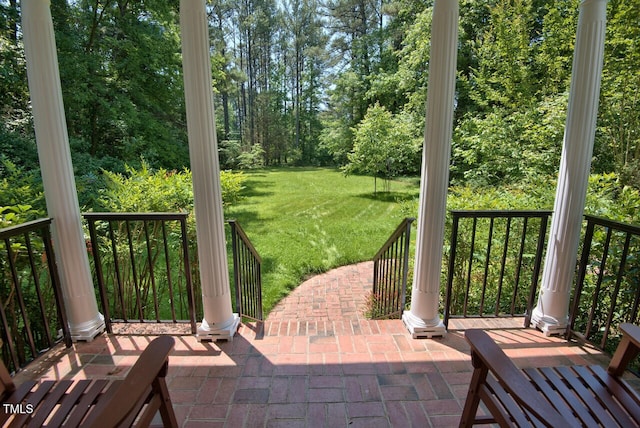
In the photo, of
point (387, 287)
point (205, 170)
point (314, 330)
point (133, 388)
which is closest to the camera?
point (133, 388)

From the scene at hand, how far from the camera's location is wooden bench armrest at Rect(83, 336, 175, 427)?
0.84 metres

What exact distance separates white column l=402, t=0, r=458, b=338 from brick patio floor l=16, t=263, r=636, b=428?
0.21 m

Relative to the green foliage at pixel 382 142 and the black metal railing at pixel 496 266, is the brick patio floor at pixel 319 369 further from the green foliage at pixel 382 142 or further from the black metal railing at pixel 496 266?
the green foliage at pixel 382 142

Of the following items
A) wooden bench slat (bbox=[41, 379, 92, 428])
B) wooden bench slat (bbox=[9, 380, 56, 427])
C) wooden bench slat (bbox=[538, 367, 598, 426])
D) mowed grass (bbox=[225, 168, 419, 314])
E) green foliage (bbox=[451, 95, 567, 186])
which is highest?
green foliage (bbox=[451, 95, 567, 186])

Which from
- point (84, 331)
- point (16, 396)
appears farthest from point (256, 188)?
point (16, 396)

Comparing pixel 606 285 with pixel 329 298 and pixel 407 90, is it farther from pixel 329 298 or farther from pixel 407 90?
pixel 407 90

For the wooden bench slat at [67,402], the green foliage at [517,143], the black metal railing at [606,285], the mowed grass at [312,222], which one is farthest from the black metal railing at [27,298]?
the green foliage at [517,143]

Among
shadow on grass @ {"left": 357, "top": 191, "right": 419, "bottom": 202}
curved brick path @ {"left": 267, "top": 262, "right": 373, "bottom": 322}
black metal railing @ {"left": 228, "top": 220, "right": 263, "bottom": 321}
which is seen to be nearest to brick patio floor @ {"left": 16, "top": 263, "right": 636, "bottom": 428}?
black metal railing @ {"left": 228, "top": 220, "right": 263, "bottom": 321}

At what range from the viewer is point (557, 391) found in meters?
1.23

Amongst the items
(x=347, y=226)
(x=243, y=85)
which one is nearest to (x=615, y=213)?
(x=347, y=226)

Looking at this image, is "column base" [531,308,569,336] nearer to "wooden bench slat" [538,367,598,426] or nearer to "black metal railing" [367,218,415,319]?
"black metal railing" [367,218,415,319]

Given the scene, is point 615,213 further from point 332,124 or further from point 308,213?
point 332,124

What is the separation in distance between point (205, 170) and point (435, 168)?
4.92 ft

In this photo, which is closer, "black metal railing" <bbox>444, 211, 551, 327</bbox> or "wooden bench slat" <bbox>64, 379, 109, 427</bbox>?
"wooden bench slat" <bbox>64, 379, 109, 427</bbox>
